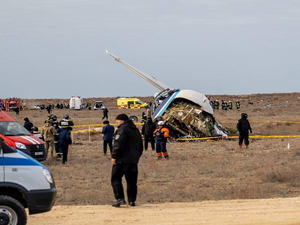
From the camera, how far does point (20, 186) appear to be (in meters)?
8.62

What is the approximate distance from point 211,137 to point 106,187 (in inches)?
662

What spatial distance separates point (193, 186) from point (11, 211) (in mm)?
8688

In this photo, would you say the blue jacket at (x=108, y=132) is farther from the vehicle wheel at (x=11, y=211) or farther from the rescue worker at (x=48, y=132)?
the vehicle wheel at (x=11, y=211)

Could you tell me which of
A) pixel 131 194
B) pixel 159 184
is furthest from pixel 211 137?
pixel 131 194

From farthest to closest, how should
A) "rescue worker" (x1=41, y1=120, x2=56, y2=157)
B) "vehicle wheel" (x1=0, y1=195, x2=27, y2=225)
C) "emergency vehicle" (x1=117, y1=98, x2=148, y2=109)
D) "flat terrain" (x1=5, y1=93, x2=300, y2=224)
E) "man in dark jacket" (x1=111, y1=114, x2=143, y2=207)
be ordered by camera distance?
"emergency vehicle" (x1=117, y1=98, x2=148, y2=109) → "rescue worker" (x1=41, y1=120, x2=56, y2=157) → "man in dark jacket" (x1=111, y1=114, x2=143, y2=207) → "flat terrain" (x1=5, y1=93, x2=300, y2=224) → "vehicle wheel" (x1=0, y1=195, x2=27, y2=225)

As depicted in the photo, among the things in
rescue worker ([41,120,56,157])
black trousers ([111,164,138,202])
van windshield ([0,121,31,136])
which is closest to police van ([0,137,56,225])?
black trousers ([111,164,138,202])

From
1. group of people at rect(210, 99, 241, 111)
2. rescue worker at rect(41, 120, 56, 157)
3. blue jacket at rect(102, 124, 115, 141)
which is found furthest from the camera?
group of people at rect(210, 99, 241, 111)

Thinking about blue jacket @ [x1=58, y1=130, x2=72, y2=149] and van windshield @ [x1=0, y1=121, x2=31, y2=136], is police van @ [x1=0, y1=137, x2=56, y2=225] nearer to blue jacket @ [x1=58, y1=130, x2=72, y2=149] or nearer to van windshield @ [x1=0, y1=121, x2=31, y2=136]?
van windshield @ [x1=0, y1=121, x2=31, y2=136]

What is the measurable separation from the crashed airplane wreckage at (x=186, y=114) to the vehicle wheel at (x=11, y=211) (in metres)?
23.5

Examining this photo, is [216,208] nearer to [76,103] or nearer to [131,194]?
[131,194]

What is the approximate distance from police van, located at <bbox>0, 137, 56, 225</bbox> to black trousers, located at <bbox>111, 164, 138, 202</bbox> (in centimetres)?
303

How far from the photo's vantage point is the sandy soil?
10.3 meters

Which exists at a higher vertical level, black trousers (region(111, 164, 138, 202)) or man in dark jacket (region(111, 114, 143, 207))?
man in dark jacket (region(111, 114, 143, 207))

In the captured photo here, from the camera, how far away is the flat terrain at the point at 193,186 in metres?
10.8
